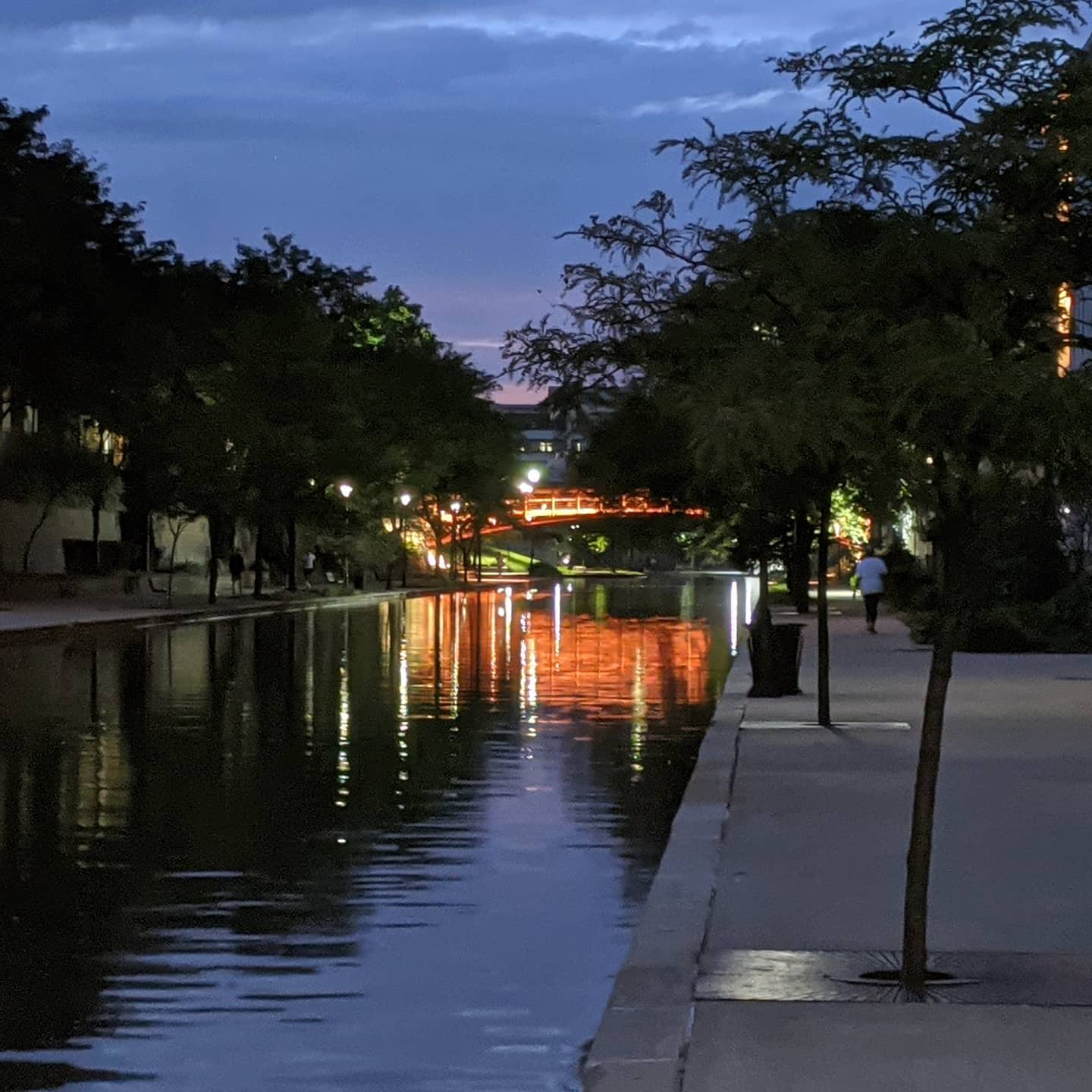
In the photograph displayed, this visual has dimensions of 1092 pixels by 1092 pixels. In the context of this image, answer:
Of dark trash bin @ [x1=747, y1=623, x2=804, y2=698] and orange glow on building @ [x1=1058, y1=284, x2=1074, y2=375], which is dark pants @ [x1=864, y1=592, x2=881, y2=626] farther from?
orange glow on building @ [x1=1058, y1=284, x2=1074, y2=375]

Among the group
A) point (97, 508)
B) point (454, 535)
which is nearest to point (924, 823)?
point (97, 508)

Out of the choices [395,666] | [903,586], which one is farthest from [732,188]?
[903,586]

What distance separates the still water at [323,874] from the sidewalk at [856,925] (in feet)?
1.33

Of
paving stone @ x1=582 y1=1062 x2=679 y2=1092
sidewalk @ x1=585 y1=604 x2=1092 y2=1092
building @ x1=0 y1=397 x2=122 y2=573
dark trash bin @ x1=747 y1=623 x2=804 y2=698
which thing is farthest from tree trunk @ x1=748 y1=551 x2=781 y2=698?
building @ x1=0 y1=397 x2=122 y2=573

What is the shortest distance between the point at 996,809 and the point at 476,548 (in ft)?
322

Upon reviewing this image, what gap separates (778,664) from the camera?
26625 mm

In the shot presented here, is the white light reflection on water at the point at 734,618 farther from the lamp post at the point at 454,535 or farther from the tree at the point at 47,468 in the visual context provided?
the tree at the point at 47,468

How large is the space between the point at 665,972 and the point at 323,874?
13.2 feet

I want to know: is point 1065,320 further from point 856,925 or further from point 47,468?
point 47,468

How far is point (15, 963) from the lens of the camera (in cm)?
1028

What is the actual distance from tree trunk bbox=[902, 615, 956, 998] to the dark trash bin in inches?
672

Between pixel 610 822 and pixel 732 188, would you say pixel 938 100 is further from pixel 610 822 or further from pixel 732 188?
pixel 610 822

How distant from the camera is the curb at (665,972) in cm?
796

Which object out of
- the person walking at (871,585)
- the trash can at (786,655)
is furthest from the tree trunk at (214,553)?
the trash can at (786,655)
